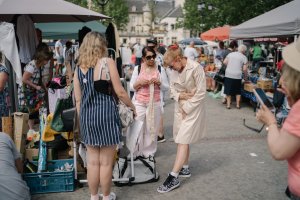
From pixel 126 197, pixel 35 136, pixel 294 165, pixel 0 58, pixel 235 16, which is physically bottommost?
pixel 126 197

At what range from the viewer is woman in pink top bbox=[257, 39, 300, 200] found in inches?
69.4

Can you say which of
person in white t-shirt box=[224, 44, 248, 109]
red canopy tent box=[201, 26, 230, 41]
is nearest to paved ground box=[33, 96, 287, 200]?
person in white t-shirt box=[224, 44, 248, 109]

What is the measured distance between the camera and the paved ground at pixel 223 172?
4.12 m

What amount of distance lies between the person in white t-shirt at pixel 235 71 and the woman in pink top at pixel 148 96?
4.72 meters

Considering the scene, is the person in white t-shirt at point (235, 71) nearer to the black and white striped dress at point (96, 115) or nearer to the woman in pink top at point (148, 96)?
the woman in pink top at point (148, 96)

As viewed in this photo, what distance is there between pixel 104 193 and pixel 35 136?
1.78 metres

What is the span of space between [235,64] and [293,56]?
779 centimetres

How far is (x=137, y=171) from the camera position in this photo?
4.56 metres

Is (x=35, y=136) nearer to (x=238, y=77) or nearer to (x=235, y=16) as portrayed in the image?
(x=238, y=77)

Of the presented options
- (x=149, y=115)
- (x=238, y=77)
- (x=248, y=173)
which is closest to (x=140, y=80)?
(x=149, y=115)

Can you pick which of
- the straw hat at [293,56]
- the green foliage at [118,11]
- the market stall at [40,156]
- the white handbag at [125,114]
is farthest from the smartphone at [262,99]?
the green foliage at [118,11]

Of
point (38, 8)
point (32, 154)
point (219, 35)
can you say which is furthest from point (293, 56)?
point (219, 35)

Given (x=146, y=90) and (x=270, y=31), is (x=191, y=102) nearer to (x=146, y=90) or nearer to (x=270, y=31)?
(x=146, y=90)

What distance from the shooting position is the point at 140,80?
507 cm
